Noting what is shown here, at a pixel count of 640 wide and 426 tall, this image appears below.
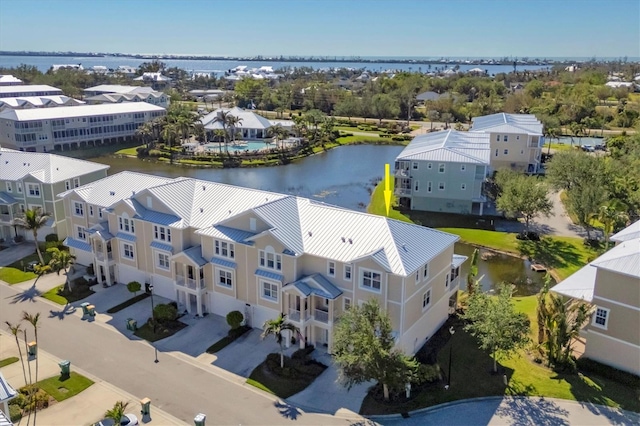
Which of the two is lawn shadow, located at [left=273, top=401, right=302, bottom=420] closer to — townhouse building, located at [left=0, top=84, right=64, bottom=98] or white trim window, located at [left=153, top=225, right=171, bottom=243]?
white trim window, located at [left=153, top=225, right=171, bottom=243]

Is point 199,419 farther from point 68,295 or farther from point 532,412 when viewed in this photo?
point 68,295

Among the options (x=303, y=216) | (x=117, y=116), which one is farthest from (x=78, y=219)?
(x=117, y=116)

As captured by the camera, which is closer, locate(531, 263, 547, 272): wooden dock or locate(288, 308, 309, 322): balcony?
locate(288, 308, 309, 322): balcony

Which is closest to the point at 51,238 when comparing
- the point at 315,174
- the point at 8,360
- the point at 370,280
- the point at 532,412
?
the point at 8,360

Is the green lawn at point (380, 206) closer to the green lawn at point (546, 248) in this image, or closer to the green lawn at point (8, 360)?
the green lawn at point (546, 248)

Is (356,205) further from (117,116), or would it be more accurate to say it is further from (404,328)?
(117,116)

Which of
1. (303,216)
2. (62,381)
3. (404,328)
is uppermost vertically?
(303,216)

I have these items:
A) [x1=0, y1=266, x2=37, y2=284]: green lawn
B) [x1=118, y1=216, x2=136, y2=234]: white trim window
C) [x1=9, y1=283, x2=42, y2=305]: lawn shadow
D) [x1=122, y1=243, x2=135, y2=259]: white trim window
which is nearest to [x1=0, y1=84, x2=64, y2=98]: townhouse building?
[x1=0, y1=266, x2=37, y2=284]: green lawn
